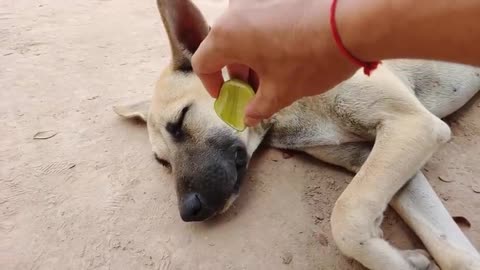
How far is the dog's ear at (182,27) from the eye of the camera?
210cm

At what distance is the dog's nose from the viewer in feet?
6.57

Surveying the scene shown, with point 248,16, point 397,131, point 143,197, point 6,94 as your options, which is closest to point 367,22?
point 248,16

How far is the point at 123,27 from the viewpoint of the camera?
3.36 m

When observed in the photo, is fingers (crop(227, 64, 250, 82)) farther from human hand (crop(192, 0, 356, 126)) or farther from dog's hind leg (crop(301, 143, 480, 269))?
dog's hind leg (crop(301, 143, 480, 269))

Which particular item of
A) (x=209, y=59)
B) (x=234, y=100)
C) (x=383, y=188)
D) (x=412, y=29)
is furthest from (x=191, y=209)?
(x=412, y=29)

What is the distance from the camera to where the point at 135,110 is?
2.60m

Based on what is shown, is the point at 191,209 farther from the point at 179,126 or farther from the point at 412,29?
the point at 412,29

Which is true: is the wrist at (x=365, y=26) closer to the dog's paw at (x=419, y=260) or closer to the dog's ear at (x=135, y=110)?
the dog's paw at (x=419, y=260)

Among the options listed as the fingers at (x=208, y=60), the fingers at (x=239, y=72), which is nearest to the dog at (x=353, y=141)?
the fingers at (x=239, y=72)

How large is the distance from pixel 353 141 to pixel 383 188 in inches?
15.9

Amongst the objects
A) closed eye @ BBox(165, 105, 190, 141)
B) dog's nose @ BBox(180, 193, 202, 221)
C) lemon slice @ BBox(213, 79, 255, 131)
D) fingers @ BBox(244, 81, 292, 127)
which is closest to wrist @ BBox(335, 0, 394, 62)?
fingers @ BBox(244, 81, 292, 127)

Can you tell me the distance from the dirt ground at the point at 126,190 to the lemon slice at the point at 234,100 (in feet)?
1.56

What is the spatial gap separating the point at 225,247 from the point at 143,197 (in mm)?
462

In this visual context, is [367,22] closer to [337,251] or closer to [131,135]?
[337,251]
